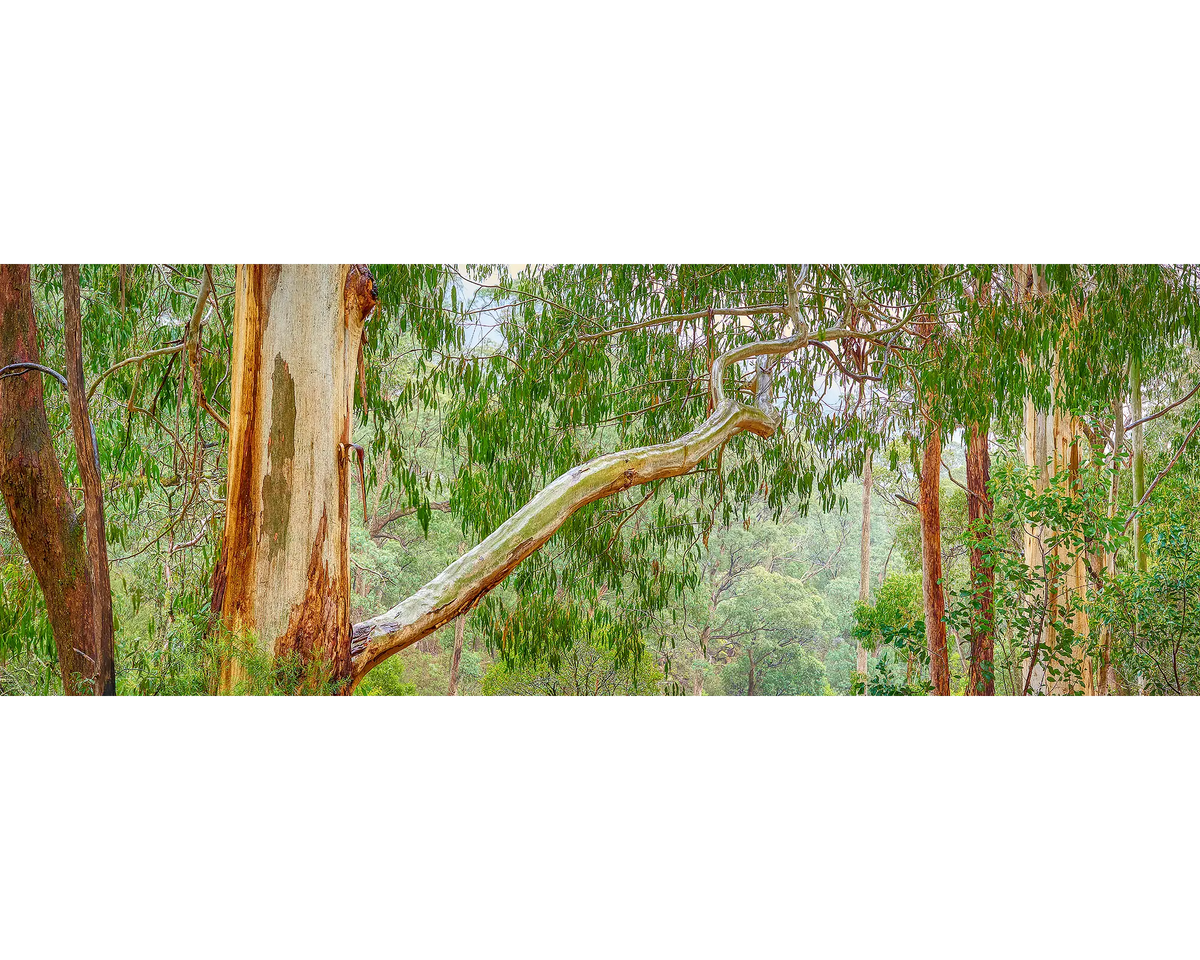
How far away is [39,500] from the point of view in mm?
2277

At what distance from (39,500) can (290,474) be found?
0.74 metres

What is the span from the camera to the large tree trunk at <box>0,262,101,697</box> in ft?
7.45

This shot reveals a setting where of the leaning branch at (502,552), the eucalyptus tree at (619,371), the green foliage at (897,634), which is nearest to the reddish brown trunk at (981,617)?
the green foliage at (897,634)

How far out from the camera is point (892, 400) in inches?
169

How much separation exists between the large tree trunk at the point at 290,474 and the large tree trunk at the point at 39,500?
20.1 inches

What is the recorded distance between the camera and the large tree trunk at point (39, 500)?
2.27 m

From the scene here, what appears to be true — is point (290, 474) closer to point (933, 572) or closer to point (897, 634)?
point (897, 634)

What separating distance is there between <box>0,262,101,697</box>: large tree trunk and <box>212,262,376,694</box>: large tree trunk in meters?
0.51

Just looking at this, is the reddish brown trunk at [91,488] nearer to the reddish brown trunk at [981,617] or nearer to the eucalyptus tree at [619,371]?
the eucalyptus tree at [619,371]

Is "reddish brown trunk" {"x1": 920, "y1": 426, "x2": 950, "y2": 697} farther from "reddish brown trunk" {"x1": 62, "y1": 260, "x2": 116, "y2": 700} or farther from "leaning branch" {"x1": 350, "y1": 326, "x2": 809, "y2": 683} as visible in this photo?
"reddish brown trunk" {"x1": 62, "y1": 260, "x2": 116, "y2": 700}

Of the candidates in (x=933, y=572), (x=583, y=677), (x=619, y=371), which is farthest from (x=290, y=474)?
(x=583, y=677)
